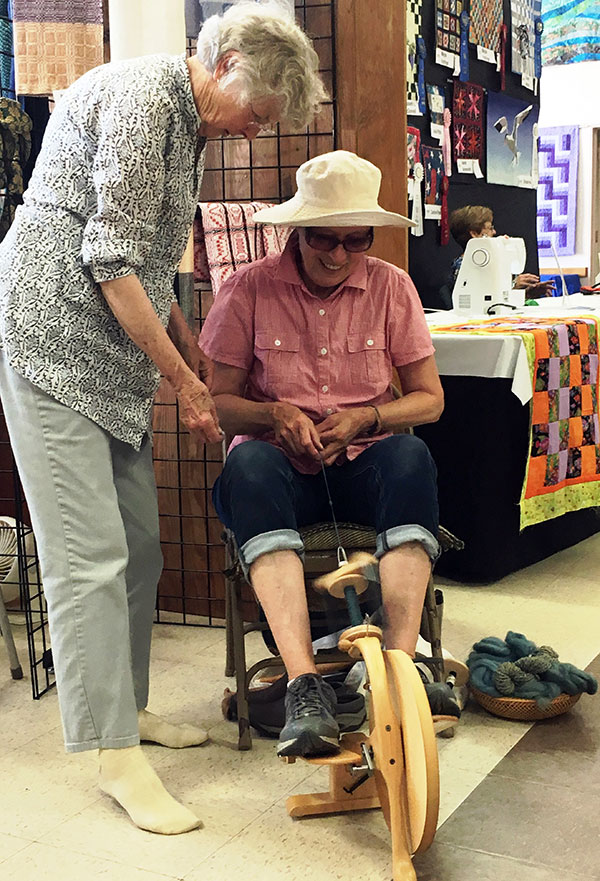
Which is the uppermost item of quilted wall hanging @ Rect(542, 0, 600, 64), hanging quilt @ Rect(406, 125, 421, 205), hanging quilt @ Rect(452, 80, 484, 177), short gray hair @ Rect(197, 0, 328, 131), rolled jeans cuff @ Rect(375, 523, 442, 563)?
quilted wall hanging @ Rect(542, 0, 600, 64)

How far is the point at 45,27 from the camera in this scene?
2768 mm

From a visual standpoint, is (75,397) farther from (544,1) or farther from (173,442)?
(544,1)

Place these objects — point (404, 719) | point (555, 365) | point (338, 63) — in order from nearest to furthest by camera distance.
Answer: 1. point (404, 719)
2. point (338, 63)
3. point (555, 365)

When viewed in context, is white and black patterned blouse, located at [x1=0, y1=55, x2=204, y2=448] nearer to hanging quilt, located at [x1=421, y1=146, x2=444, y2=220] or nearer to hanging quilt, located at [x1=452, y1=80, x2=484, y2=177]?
hanging quilt, located at [x1=421, y1=146, x2=444, y2=220]

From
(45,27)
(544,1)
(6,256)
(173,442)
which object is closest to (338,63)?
(45,27)

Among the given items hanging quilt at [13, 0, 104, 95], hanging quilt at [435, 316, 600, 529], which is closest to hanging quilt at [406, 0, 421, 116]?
hanging quilt at [435, 316, 600, 529]

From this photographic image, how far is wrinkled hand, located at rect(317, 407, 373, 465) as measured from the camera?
214 cm

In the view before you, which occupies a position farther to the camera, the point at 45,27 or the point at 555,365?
the point at 555,365

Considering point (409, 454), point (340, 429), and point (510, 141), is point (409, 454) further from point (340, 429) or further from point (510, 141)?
point (510, 141)

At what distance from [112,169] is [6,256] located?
26 cm

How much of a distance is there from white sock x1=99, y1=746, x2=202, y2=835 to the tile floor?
0.09 ft

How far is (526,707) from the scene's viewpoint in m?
2.29

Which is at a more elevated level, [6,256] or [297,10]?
[297,10]

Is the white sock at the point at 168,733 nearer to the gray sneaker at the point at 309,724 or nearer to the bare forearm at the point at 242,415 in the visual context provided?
the gray sneaker at the point at 309,724
